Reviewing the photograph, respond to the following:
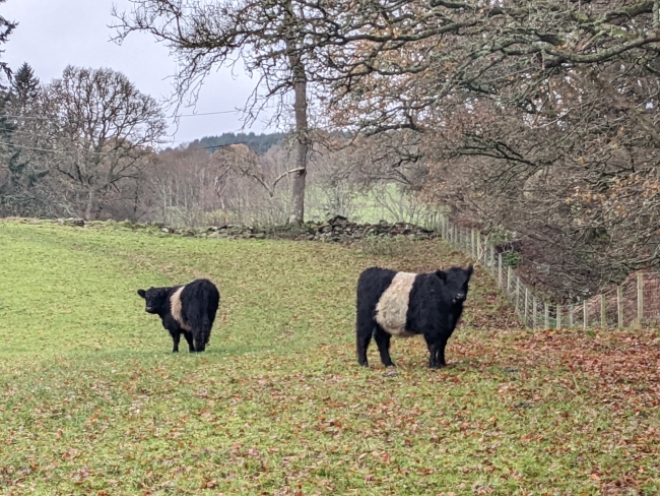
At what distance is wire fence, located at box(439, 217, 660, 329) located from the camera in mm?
20902

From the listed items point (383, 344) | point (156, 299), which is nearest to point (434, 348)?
point (383, 344)

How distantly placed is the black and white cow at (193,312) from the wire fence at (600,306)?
7013 mm

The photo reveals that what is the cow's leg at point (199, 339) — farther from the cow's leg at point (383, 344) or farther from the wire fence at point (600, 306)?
the wire fence at point (600, 306)

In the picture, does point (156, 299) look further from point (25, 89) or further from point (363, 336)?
point (25, 89)

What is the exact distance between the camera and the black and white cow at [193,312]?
18562 mm

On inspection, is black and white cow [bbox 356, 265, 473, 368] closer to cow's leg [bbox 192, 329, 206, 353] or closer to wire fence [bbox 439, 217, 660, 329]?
cow's leg [bbox 192, 329, 206, 353]

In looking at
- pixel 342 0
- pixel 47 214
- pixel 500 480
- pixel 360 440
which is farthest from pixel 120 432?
pixel 47 214

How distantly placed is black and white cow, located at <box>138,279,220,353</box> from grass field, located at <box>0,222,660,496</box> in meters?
0.60

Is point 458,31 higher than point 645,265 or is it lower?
higher

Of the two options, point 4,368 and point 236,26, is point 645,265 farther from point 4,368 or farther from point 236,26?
point 4,368

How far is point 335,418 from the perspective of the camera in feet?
34.9

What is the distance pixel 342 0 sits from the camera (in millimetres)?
10578

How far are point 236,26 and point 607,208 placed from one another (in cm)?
803

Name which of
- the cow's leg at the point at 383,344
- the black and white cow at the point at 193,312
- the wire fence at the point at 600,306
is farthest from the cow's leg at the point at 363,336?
the wire fence at the point at 600,306
